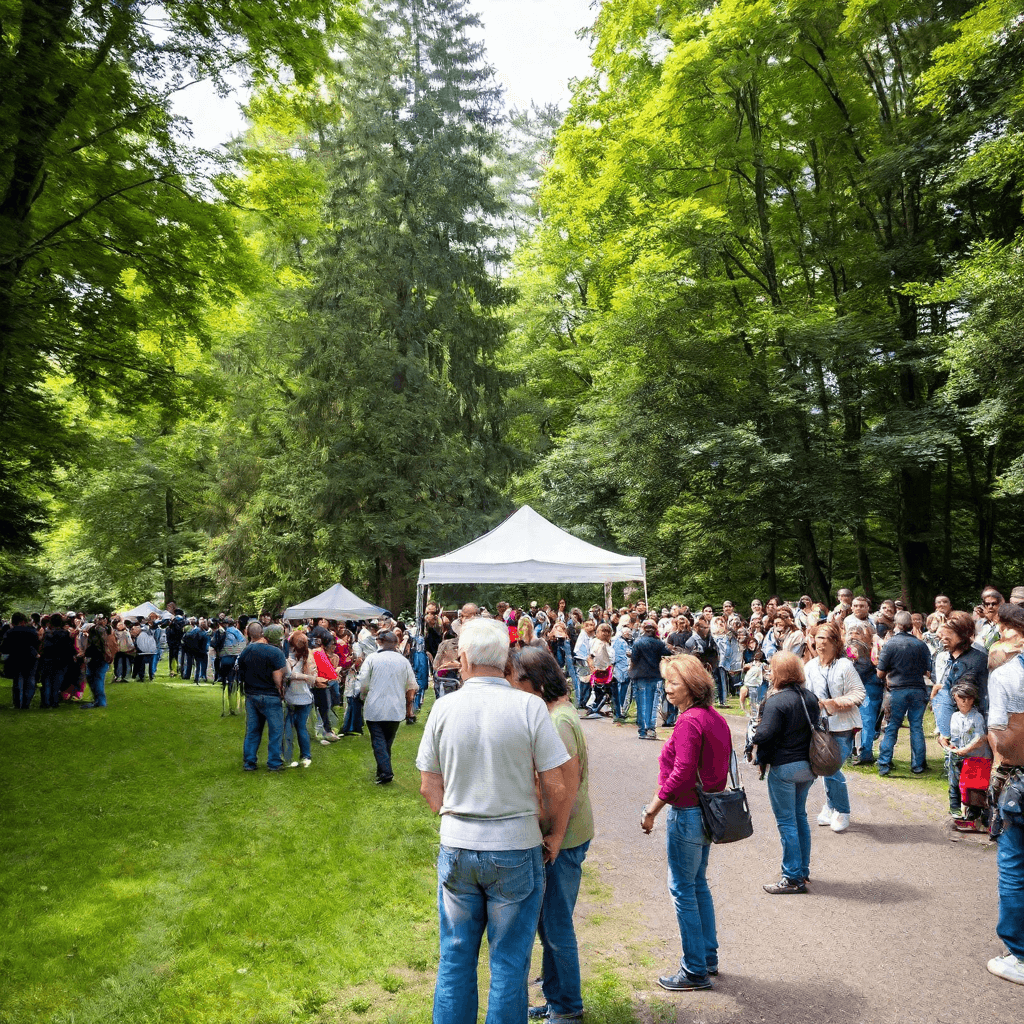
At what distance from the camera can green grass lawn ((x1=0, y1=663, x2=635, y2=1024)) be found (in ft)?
13.4

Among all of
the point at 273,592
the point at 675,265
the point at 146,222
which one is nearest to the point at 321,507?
the point at 273,592

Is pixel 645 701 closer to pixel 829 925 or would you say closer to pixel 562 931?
pixel 829 925

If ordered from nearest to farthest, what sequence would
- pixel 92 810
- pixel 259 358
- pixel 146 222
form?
pixel 92 810
pixel 146 222
pixel 259 358

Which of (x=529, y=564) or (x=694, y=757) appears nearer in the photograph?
(x=694, y=757)

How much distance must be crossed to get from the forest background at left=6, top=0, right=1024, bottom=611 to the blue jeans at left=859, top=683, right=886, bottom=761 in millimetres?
5751

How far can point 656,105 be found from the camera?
18969mm

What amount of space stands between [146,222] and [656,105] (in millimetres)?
13895

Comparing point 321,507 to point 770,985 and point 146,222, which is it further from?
point 770,985

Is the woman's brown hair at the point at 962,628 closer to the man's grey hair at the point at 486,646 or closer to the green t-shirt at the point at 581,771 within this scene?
the green t-shirt at the point at 581,771

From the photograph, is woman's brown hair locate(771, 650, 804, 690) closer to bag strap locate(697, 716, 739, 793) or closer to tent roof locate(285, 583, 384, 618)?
bag strap locate(697, 716, 739, 793)

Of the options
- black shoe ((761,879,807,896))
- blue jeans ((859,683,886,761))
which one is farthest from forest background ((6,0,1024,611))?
black shoe ((761,879,807,896))

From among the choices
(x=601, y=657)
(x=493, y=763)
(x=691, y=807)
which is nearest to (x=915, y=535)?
(x=601, y=657)

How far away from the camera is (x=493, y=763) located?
2949 mm

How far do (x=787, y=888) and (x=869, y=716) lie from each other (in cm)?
Result: 506
